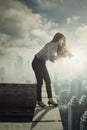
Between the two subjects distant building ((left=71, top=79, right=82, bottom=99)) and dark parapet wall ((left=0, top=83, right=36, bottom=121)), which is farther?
distant building ((left=71, top=79, right=82, bottom=99))

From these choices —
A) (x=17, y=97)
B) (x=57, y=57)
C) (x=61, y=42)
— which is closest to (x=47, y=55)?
(x=57, y=57)

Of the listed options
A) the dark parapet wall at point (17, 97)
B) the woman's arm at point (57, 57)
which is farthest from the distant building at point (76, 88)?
the woman's arm at point (57, 57)

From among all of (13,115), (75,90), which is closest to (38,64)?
(13,115)

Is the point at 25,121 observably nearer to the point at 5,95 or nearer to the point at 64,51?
the point at 5,95

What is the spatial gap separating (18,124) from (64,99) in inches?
5225

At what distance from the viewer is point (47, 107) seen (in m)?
7.02

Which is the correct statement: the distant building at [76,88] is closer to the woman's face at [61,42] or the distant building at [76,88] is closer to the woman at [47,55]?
the woman at [47,55]

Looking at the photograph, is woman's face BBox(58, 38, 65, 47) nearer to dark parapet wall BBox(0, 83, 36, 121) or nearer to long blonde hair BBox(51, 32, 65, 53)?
long blonde hair BBox(51, 32, 65, 53)

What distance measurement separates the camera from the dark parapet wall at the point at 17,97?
9.86 m

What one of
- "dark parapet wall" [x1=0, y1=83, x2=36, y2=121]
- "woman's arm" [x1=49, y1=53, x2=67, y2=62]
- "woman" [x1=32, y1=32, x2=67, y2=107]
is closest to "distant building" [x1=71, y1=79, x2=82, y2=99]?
"dark parapet wall" [x1=0, y1=83, x2=36, y2=121]

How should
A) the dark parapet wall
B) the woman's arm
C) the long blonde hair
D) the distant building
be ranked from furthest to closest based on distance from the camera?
the distant building
the dark parapet wall
the long blonde hair
the woman's arm

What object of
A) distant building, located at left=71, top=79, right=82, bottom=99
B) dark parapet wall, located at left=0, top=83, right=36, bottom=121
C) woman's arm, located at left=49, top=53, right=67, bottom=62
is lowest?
distant building, located at left=71, top=79, right=82, bottom=99

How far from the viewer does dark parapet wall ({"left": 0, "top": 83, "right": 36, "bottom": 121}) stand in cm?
986

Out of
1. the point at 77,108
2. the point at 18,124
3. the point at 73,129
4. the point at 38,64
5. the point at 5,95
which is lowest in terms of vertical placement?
the point at 73,129
